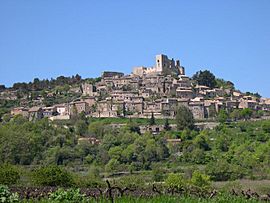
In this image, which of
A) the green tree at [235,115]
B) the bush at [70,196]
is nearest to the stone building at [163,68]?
the green tree at [235,115]

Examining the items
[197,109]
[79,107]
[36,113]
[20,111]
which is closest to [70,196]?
[197,109]

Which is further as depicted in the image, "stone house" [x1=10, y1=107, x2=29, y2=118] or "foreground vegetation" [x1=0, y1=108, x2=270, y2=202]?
"stone house" [x1=10, y1=107, x2=29, y2=118]

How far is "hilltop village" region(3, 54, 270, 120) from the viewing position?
246 feet

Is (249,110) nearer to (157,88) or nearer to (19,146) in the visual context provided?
(157,88)

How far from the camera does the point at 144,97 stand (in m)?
80.4

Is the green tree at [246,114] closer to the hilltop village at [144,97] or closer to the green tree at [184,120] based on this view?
the hilltop village at [144,97]

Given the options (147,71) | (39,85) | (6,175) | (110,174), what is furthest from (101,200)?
(39,85)

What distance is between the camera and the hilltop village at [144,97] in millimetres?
75000

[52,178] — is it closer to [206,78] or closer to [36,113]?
[36,113]

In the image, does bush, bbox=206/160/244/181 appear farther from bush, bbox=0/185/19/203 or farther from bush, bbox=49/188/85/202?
bush, bbox=0/185/19/203

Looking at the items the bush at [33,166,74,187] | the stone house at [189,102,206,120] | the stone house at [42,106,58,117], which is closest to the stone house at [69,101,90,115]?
the stone house at [42,106,58,117]

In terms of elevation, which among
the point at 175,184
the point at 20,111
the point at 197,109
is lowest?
the point at 175,184

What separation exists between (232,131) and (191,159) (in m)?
13.3

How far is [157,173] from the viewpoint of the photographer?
38375 mm
